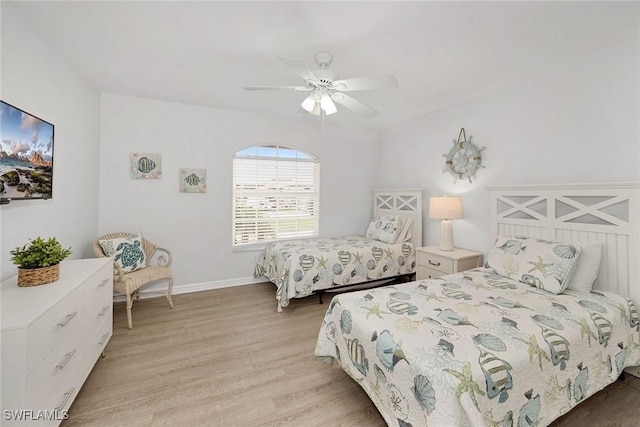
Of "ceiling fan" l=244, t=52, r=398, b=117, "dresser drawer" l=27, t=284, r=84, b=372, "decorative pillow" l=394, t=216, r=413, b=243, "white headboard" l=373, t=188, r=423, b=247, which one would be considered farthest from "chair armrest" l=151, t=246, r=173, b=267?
"white headboard" l=373, t=188, r=423, b=247

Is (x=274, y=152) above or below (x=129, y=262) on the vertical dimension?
above

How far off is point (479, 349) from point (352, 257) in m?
2.08

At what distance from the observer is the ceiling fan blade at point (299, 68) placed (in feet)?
5.43

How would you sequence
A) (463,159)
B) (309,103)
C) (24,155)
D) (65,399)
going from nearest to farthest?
(65,399), (24,155), (309,103), (463,159)

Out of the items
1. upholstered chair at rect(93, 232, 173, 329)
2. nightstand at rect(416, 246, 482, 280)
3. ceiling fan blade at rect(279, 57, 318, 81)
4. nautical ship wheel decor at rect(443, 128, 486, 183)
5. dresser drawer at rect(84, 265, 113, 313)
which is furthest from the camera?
nautical ship wheel decor at rect(443, 128, 486, 183)

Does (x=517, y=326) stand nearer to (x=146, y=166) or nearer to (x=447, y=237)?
(x=447, y=237)

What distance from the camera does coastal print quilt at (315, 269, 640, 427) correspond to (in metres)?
1.13

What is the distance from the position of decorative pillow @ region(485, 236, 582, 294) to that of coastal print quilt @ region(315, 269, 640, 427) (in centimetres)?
10

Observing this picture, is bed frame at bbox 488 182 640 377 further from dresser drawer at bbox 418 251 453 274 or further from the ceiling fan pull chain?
the ceiling fan pull chain

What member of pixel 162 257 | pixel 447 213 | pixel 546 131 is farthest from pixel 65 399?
pixel 546 131

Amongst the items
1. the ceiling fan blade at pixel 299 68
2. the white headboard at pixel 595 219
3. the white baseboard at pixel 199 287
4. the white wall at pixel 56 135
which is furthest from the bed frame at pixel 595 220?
the white wall at pixel 56 135

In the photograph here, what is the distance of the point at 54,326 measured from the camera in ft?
4.38

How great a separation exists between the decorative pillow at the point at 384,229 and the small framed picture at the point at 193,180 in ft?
8.44

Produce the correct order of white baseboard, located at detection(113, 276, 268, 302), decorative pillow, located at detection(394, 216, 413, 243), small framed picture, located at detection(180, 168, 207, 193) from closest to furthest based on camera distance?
1. white baseboard, located at detection(113, 276, 268, 302)
2. small framed picture, located at detection(180, 168, 207, 193)
3. decorative pillow, located at detection(394, 216, 413, 243)
